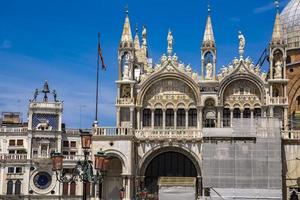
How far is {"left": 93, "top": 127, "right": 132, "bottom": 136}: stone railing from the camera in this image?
158ft

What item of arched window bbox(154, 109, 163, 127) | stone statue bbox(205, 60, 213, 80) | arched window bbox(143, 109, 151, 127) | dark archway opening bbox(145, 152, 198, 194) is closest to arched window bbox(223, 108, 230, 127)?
stone statue bbox(205, 60, 213, 80)

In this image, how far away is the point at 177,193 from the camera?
43656 mm

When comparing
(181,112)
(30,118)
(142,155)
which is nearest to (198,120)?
(181,112)

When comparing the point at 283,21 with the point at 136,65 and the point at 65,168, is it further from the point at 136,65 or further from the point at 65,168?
the point at 65,168

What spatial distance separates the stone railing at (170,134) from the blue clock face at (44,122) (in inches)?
794

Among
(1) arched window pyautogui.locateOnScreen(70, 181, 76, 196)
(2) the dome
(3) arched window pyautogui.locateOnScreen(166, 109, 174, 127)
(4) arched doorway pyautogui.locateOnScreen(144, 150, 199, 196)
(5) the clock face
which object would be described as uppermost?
(2) the dome

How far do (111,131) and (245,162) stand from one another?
37.1 feet

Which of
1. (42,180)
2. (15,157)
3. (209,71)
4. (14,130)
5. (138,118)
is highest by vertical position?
(209,71)

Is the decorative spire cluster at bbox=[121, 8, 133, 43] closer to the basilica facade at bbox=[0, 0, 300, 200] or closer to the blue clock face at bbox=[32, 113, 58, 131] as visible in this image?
the basilica facade at bbox=[0, 0, 300, 200]

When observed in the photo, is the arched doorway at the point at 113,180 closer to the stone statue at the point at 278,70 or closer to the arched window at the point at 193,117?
the arched window at the point at 193,117

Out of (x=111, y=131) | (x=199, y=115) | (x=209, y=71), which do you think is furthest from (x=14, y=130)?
(x=209, y=71)

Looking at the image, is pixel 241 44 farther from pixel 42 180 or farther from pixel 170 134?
pixel 42 180

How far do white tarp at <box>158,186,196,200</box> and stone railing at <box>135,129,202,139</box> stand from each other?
5643mm

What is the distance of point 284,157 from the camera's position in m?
46.3
